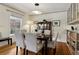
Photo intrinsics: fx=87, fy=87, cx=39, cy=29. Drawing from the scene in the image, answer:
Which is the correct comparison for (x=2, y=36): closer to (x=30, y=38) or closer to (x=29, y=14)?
(x=29, y=14)

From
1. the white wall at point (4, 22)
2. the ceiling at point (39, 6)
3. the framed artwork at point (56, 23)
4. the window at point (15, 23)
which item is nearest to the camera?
the ceiling at point (39, 6)

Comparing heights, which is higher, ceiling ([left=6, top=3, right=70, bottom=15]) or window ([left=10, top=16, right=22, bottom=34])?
ceiling ([left=6, top=3, right=70, bottom=15])

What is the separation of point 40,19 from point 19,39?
1.07m

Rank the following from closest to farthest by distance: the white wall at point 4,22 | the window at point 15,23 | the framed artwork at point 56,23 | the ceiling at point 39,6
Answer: the ceiling at point 39,6, the window at point 15,23, the white wall at point 4,22, the framed artwork at point 56,23

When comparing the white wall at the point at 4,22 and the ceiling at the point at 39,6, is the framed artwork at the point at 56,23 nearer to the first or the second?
the ceiling at the point at 39,6

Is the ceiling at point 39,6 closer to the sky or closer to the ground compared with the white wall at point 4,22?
closer to the sky

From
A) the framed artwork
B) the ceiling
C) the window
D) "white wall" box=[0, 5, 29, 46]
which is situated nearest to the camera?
the ceiling

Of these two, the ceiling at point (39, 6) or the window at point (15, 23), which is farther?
the window at point (15, 23)

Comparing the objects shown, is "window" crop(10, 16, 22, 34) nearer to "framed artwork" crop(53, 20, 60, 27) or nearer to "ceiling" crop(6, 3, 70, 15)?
"ceiling" crop(6, 3, 70, 15)

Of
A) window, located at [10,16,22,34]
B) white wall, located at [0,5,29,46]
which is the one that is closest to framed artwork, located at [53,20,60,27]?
window, located at [10,16,22,34]

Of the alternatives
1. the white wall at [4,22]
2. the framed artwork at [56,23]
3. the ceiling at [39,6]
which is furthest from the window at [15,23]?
the framed artwork at [56,23]

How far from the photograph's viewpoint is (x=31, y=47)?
2.18m
